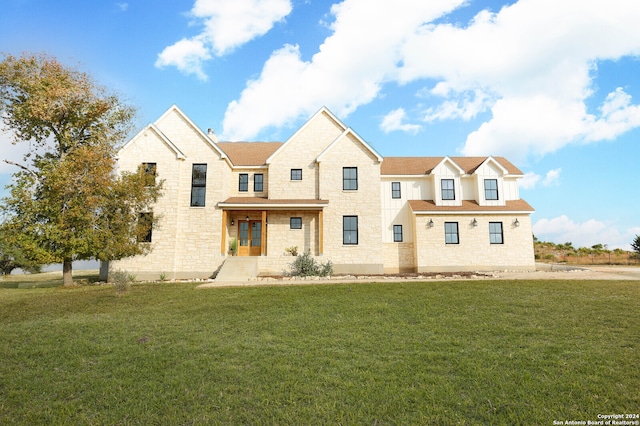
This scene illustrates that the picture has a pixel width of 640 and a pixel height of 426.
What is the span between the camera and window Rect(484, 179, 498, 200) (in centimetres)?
2338

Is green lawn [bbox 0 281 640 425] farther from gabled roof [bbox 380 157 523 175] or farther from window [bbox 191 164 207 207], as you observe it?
gabled roof [bbox 380 157 523 175]

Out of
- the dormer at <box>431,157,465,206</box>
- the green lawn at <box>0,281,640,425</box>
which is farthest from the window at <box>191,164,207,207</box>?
the dormer at <box>431,157,465,206</box>

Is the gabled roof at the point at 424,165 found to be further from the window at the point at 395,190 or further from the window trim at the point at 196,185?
the window trim at the point at 196,185

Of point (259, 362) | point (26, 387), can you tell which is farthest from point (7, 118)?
point (259, 362)

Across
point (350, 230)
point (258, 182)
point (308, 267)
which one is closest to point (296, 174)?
point (258, 182)

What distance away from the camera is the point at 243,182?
76.2ft

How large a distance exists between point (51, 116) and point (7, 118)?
2.93 m

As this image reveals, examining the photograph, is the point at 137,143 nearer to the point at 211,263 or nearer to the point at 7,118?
the point at 7,118

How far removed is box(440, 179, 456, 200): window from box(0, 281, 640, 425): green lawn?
12314 millimetres

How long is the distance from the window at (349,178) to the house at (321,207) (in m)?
0.06

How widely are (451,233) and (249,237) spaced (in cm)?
1288

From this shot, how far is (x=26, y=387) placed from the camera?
18.6 feet

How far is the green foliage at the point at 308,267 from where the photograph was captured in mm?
19359

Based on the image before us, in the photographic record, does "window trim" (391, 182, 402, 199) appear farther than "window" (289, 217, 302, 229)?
Yes
